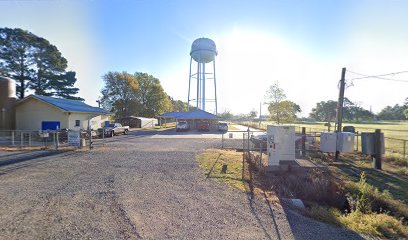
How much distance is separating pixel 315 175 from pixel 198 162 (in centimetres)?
529

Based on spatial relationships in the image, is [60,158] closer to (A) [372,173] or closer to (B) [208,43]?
(A) [372,173]

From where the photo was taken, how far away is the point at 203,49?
47281mm

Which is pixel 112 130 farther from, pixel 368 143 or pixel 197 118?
pixel 368 143

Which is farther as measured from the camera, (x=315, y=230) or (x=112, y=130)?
(x=112, y=130)

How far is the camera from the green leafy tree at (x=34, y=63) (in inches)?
1439

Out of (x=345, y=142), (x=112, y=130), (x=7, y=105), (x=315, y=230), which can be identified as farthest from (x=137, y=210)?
(x=7, y=105)

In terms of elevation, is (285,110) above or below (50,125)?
above

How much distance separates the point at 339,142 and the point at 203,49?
38899 mm

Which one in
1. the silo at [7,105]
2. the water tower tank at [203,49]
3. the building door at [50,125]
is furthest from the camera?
the water tower tank at [203,49]

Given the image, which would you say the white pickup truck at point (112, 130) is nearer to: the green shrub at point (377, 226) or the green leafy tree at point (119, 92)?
the green shrub at point (377, 226)

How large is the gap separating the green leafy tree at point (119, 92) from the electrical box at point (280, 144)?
5038 centimetres

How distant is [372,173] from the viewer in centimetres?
1027

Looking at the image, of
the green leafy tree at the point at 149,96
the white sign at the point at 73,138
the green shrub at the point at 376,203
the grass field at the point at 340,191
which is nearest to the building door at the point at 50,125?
the white sign at the point at 73,138

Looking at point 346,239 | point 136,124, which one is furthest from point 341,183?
point 136,124
